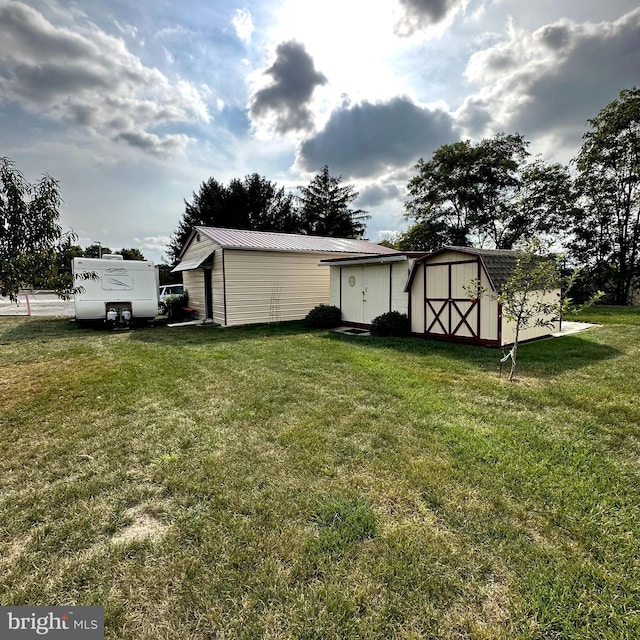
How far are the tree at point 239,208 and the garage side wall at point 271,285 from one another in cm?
1766

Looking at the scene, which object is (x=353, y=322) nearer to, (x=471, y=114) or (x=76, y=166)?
(x=76, y=166)

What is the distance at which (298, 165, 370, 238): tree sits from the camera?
32828 mm

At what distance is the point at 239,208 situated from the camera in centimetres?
2958

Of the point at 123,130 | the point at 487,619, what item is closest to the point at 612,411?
the point at 487,619

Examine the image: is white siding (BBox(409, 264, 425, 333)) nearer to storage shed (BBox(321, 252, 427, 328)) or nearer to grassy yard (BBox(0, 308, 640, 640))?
storage shed (BBox(321, 252, 427, 328))

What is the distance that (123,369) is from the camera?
20.7 feet

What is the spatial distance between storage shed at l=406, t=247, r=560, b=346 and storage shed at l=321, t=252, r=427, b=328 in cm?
39

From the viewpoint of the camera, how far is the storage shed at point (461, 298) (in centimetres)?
796

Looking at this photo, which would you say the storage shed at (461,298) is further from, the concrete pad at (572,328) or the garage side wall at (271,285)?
the garage side wall at (271,285)

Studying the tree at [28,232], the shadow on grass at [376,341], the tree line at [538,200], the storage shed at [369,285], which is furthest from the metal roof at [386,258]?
the tree line at [538,200]

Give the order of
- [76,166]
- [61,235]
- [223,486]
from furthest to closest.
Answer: [76,166] < [61,235] < [223,486]

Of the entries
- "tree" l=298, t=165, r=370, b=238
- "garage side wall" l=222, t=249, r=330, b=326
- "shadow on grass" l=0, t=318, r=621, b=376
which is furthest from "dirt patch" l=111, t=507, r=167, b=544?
"tree" l=298, t=165, r=370, b=238

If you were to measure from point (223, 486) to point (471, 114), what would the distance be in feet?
58.3

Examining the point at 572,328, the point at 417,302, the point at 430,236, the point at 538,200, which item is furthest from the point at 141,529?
the point at 538,200
